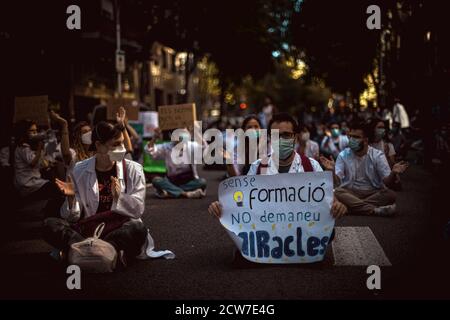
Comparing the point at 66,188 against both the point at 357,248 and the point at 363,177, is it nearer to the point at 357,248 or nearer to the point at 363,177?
the point at 357,248

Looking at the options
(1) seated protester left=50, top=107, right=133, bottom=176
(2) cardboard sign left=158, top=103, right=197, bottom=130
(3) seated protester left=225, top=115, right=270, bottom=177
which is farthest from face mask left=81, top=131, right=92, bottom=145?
(2) cardboard sign left=158, top=103, right=197, bottom=130

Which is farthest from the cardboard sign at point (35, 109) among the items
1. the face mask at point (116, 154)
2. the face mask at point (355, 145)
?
the face mask at point (116, 154)

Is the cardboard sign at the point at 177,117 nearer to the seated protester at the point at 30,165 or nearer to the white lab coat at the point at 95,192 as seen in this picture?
the seated protester at the point at 30,165

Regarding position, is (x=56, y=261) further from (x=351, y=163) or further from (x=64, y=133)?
(x=351, y=163)

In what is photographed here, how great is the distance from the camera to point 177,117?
13.8m

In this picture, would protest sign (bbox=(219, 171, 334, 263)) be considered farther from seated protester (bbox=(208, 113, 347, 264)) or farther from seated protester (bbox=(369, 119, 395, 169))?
seated protester (bbox=(369, 119, 395, 169))

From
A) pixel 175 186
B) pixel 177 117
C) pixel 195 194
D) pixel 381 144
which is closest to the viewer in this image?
pixel 381 144

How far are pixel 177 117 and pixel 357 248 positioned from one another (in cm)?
703

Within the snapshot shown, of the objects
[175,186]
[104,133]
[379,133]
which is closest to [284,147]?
[104,133]

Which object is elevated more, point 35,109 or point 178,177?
point 35,109

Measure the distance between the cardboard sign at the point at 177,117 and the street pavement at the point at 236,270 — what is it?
4288 mm

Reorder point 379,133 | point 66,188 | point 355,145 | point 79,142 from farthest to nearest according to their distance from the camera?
point 379,133 → point 355,145 → point 79,142 → point 66,188

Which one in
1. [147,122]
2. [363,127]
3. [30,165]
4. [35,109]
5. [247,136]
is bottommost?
[30,165]

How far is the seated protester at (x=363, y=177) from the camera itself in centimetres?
1005
